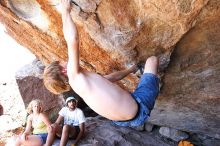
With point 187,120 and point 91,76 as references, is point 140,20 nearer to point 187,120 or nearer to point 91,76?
point 91,76

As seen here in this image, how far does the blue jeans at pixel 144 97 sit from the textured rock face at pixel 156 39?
27.4 inches

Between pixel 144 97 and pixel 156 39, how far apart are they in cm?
99

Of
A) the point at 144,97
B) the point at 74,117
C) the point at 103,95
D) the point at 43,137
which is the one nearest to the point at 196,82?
the point at 144,97

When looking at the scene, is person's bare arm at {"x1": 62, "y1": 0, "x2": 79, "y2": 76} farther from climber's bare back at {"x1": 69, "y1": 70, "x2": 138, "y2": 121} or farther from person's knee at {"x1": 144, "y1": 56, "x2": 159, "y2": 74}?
person's knee at {"x1": 144, "y1": 56, "x2": 159, "y2": 74}

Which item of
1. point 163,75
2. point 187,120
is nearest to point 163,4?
point 163,75

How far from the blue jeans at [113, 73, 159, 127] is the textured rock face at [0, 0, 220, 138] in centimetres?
70

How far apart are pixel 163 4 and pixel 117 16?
1.94 feet

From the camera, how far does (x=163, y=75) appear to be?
4.61 m

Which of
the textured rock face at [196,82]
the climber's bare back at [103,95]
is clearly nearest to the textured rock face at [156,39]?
the textured rock face at [196,82]

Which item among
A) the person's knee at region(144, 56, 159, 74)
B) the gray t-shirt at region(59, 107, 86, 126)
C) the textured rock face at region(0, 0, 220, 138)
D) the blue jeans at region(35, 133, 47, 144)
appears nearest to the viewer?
the person's knee at region(144, 56, 159, 74)

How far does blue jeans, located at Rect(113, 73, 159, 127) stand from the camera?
327 centimetres

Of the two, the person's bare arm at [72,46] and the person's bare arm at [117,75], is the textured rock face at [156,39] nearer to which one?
the person's bare arm at [117,75]

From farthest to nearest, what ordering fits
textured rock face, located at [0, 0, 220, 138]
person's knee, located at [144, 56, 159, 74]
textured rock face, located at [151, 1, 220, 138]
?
textured rock face, located at [151, 1, 220, 138] → textured rock face, located at [0, 0, 220, 138] → person's knee, located at [144, 56, 159, 74]

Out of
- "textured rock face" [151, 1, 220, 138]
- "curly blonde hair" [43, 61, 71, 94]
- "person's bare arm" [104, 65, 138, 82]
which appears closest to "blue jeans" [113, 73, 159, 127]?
"person's bare arm" [104, 65, 138, 82]
